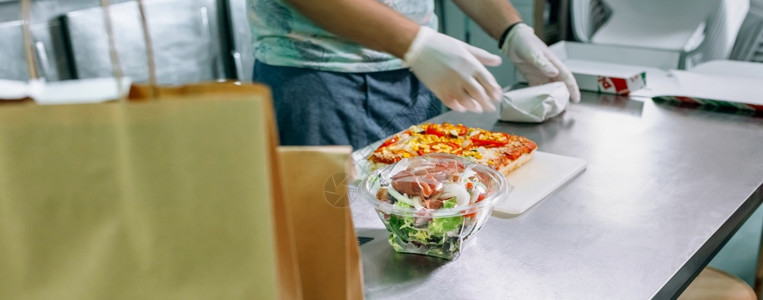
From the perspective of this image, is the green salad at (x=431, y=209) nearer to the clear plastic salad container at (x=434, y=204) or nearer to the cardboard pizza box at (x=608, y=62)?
the clear plastic salad container at (x=434, y=204)

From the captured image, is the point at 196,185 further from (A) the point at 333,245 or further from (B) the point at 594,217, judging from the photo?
(B) the point at 594,217

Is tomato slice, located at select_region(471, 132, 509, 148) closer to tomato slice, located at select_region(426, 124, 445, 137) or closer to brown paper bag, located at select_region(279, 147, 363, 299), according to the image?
tomato slice, located at select_region(426, 124, 445, 137)

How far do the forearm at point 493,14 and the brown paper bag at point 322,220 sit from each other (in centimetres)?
127

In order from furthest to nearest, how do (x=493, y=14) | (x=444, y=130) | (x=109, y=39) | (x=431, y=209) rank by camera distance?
1. (x=493, y=14)
2. (x=444, y=130)
3. (x=431, y=209)
4. (x=109, y=39)

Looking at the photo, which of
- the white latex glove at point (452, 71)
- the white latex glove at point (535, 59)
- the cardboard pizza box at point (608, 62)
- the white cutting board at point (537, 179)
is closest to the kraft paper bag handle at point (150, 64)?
the white cutting board at point (537, 179)

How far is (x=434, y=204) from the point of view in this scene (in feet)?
Answer: 3.22

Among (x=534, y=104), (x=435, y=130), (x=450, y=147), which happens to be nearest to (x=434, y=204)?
(x=450, y=147)

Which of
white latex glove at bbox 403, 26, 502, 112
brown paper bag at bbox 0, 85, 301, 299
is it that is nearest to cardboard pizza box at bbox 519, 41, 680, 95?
white latex glove at bbox 403, 26, 502, 112

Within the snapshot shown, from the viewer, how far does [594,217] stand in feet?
3.83

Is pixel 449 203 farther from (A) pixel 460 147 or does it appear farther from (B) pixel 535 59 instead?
(B) pixel 535 59

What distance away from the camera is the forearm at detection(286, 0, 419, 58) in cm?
141

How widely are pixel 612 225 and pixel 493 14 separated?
92cm

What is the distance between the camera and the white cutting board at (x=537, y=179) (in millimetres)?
1212

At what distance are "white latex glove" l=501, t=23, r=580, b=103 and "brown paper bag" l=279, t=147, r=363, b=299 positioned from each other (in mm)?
1147
